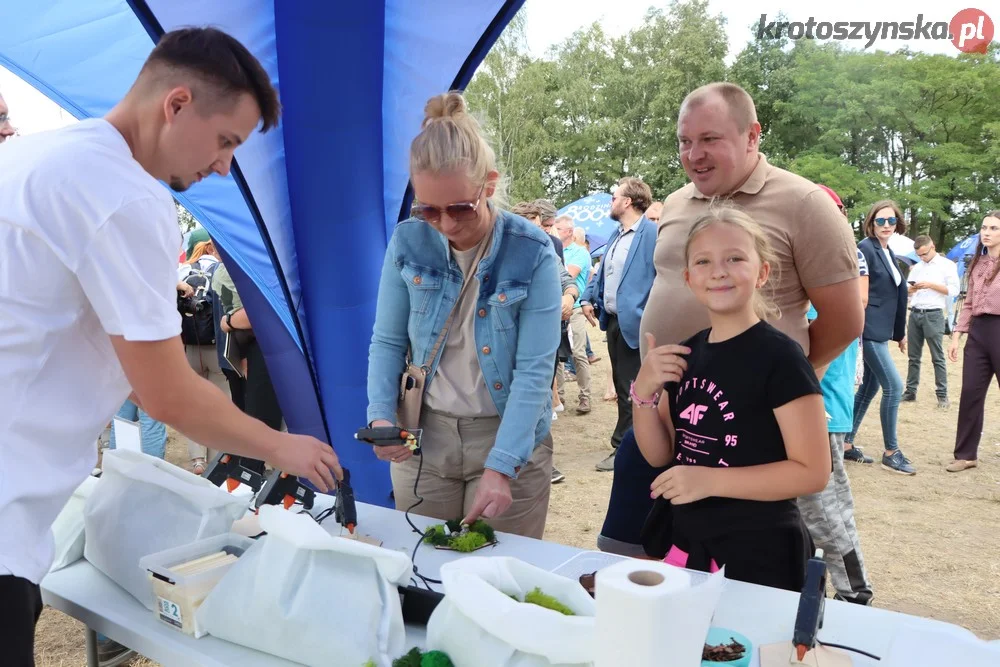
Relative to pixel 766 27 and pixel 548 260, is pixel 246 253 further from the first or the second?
pixel 766 27

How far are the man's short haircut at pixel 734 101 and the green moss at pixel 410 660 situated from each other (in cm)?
157

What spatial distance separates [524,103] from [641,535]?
2828cm

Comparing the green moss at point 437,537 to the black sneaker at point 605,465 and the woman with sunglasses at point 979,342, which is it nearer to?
the black sneaker at point 605,465

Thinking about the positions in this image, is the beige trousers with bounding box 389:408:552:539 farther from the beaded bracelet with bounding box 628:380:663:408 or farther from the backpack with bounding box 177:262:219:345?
the backpack with bounding box 177:262:219:345

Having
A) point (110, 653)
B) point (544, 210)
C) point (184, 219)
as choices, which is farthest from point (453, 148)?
point (184, 219)

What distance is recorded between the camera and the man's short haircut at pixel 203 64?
1229 mm

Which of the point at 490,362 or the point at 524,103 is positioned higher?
the point at 524,103

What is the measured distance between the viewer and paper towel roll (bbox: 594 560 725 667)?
2.59 ft

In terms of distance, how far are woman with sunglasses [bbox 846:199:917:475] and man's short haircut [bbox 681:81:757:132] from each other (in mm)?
3421

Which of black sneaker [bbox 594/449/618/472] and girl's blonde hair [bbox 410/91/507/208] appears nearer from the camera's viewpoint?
girl's blonde hair [bbox 410/91/507/208]

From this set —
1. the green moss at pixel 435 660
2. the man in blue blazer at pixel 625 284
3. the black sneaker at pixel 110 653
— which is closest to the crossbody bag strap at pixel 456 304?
the green moss at pixel 435 660

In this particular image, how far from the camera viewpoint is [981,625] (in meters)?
2.94

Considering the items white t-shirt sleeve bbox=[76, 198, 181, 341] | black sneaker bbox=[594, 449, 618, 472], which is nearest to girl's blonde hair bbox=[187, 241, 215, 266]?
black sneaker bbox=[594, 449, 618, 472]

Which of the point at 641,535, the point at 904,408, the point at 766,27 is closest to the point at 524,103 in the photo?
the point at 766,27
